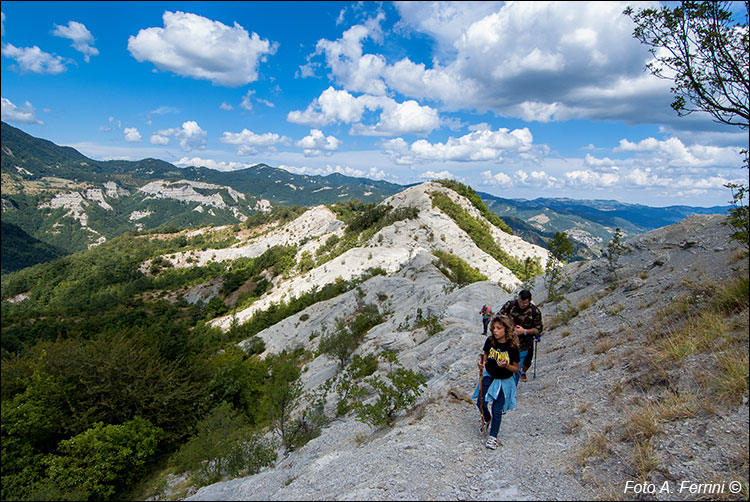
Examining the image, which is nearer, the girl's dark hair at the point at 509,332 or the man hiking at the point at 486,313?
the girl's dark hair at the point at 509,332

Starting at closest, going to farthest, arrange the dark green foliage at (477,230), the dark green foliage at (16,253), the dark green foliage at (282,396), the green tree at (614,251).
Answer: the dark green foliage at (282,396), the green tree at (614,251), the dark green foliage at (477,230), the dark green foliage at (16,253)

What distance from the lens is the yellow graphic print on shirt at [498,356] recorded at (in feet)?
18.9

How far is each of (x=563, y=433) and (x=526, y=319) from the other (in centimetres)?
237

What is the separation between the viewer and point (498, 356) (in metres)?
5.84

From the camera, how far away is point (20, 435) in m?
15.0

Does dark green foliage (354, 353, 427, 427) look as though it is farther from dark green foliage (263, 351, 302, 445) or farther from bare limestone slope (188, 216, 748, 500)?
dark green foliage (263, 351, 302, 445)

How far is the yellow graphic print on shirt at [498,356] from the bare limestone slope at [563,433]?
1.53 meters

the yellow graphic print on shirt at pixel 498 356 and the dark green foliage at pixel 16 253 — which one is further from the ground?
the yellow graphic print on shirt at pixel 498 356

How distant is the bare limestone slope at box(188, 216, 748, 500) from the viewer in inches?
172

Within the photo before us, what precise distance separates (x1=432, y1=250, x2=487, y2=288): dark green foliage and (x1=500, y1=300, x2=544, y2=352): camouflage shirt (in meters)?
28.1

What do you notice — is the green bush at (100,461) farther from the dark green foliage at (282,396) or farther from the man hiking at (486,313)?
the man hiking at (486,313)

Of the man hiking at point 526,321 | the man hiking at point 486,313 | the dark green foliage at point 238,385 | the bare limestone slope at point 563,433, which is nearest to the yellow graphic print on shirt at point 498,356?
the man hiking at point 526,321

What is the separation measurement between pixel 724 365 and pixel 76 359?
87.1 ft

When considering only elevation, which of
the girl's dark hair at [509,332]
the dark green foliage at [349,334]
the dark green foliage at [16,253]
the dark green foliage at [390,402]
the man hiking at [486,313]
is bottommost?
the dark green foliage at [16,253]
